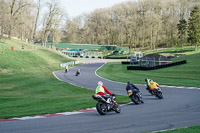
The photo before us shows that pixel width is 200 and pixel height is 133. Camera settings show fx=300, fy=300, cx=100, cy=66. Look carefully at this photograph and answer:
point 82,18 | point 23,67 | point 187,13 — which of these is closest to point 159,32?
point 187,13

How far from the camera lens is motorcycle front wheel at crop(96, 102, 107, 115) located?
15.6 meters

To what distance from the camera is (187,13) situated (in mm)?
136625

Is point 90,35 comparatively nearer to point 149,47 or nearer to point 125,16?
point 125,16

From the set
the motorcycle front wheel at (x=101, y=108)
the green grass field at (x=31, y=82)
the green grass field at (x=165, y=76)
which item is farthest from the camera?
the green grass field at (x=165, y=76)

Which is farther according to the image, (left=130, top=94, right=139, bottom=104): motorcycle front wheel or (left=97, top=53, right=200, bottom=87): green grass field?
(left=97, top=53, right=200, bottom=87): green grass field

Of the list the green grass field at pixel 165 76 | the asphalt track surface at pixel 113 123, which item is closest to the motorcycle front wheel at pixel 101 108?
the asphalt track surface at pixel 113 123

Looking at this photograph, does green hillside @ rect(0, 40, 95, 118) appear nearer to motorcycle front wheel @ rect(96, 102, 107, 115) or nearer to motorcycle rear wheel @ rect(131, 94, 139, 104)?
motorcycle rear wheel @ rect(131, 94, 139, 104)

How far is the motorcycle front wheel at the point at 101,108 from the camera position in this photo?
51.1ft

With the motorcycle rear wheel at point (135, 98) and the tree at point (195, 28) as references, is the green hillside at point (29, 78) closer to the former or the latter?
the motorcycle rear wheel at point (135, 98)

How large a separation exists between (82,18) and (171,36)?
49445 mm

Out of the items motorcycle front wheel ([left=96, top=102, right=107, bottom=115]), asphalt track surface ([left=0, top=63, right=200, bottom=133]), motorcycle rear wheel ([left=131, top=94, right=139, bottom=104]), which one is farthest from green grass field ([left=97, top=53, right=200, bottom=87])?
motorcycle front wheel ([left=96, top=102, right=107, bottom=115])

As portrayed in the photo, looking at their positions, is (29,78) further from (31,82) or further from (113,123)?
(113,123)

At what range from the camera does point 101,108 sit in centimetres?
1572

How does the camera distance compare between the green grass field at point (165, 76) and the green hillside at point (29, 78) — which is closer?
the green hillside at point (29, 78)
